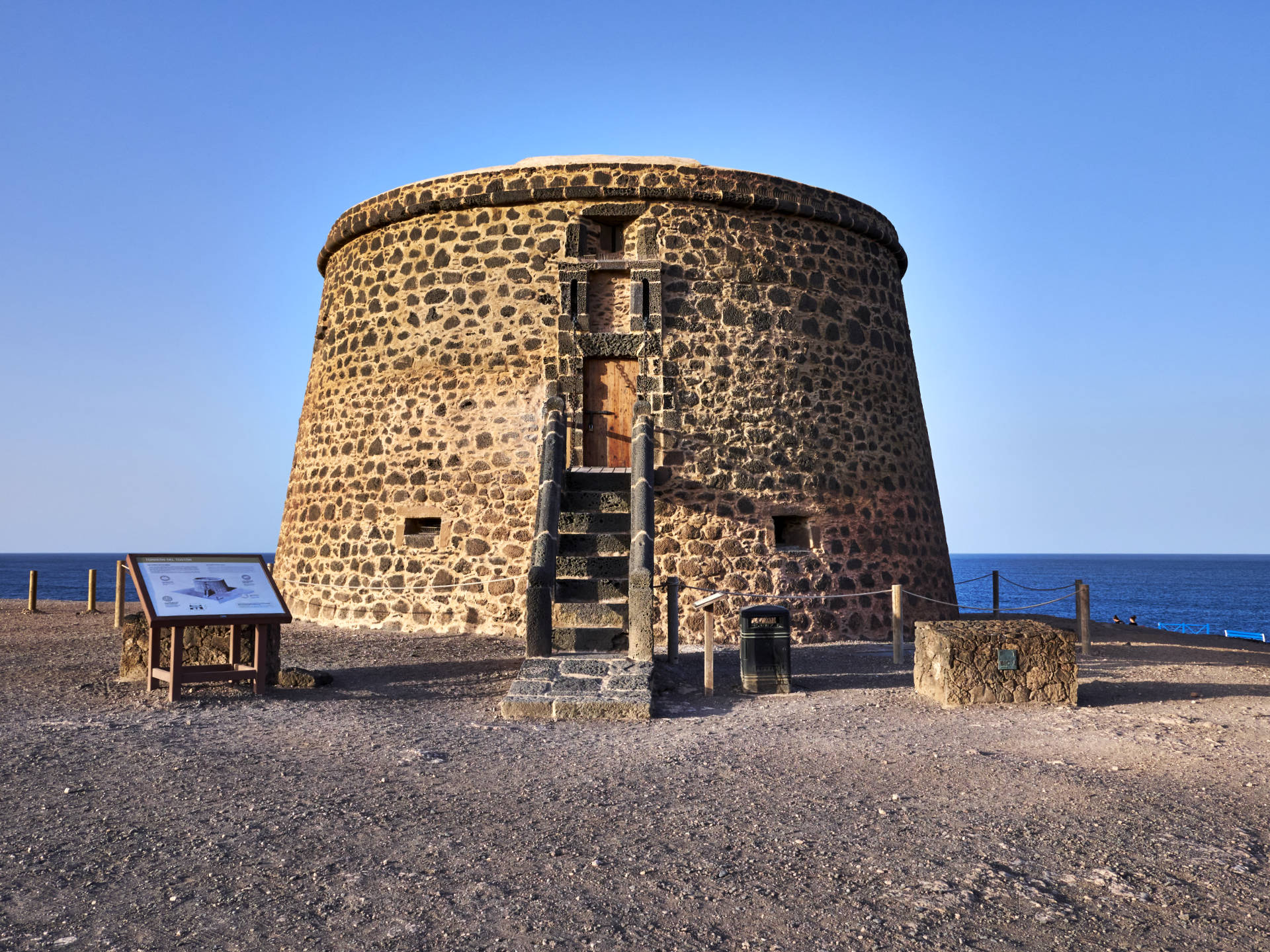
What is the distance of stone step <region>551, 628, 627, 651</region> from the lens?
30.3 ft

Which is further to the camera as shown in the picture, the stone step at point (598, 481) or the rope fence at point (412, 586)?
the rope fence at point (412, 586)

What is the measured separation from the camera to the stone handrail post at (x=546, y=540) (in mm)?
8820

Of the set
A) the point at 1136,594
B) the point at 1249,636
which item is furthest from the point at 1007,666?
the point at 1136,594

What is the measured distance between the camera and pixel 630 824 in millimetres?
4766

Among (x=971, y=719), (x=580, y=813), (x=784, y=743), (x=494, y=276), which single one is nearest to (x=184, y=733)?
(x=580, y=813)

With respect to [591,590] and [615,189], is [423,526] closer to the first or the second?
[591,590]

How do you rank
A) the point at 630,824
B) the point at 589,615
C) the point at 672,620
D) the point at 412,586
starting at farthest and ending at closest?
1. the point at 412,586
2. the point at 672,620
3. the point at 589,615
4. the point at 630,824

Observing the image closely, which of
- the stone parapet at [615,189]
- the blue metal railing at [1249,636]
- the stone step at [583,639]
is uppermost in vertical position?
the stone parapet at [615,189]

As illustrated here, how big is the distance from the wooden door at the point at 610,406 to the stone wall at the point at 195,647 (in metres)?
5.17

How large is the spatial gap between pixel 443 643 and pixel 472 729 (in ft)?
15.5

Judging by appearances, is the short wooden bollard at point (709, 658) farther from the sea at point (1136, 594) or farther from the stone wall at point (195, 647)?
the sea at point (1136, 594)

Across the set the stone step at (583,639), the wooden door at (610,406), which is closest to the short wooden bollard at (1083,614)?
the wooden door at (610,406)

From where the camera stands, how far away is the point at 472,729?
7086 mm

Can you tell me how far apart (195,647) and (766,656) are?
210 inches
